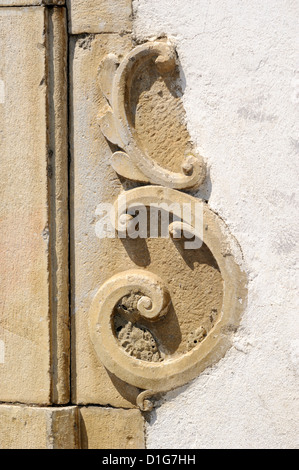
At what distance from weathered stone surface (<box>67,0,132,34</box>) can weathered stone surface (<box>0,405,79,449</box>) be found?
1079mm

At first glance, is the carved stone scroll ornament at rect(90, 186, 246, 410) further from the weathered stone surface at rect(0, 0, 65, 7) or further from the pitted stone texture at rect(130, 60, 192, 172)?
the weathered stone surface at rect(0, 0, 65, 7)

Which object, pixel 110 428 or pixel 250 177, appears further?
pixel 110 428

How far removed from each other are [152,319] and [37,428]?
45cm

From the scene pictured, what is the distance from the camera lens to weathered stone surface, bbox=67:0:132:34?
189 centimetres

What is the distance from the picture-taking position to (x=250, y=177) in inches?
71.6

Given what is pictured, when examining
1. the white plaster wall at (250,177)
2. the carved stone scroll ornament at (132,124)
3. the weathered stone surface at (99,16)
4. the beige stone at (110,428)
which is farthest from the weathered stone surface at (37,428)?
the weathered stone surface at (99,16)

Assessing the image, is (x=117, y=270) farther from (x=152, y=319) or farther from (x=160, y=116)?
(x=160, y=116)

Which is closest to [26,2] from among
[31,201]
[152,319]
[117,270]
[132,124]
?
[132,124]

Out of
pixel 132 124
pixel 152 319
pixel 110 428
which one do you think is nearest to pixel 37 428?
pixel 110 428

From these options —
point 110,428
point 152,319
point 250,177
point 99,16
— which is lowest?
point 110,428

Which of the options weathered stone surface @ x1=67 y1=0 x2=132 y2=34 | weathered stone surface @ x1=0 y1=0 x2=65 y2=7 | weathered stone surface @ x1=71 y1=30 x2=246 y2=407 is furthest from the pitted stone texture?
weathered stone surface @ x1=0 y1=0 x2=65 y2=7

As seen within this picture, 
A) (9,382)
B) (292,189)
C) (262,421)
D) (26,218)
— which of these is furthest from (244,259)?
(9,382)

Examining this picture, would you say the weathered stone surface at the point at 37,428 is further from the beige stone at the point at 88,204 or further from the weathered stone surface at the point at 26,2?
the weathered stone surface at the point at 26,2

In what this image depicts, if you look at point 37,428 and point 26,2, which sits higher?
point 26,2
